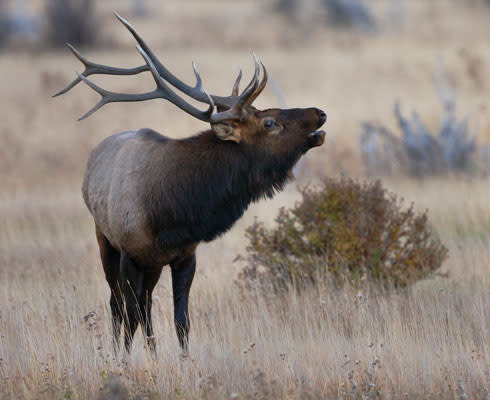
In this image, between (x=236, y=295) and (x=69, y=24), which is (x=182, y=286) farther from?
(x=69, y=24)

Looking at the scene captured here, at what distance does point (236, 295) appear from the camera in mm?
7848

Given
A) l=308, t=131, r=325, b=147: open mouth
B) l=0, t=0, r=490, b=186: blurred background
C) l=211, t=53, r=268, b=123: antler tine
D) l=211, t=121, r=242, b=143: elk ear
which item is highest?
l=0, t=0, r=490, b=186: blurred background

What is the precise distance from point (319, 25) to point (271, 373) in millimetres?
31102

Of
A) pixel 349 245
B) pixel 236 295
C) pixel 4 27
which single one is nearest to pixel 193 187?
pixel 236 295

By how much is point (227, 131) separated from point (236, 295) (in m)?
2.11

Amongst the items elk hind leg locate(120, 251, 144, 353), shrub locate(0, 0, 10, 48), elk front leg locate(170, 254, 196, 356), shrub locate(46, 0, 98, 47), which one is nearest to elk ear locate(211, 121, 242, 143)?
elk front leg locate(170, 254, 196, 356)

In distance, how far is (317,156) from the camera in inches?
639

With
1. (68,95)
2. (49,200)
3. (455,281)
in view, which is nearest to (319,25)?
(68,95)

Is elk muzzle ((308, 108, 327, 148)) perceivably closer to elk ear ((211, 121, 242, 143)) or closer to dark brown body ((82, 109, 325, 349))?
dark brown body ((82, 109, 325, 349))

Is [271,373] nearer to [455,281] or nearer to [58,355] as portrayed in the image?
[58,355]

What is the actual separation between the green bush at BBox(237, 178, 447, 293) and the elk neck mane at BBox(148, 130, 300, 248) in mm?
1608

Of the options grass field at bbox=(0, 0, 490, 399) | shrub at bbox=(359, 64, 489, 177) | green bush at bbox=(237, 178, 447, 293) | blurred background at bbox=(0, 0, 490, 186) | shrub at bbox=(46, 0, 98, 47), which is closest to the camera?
grass field at bbox=(0, 0, 490, 399)

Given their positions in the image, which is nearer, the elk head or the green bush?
the elk head

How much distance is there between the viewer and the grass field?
18.3 feet
